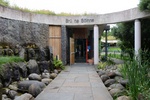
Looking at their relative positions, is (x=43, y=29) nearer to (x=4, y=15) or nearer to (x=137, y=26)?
(x=4, y=15)

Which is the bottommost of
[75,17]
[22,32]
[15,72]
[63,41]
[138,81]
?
[15,72]

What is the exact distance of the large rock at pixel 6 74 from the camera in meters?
7.19

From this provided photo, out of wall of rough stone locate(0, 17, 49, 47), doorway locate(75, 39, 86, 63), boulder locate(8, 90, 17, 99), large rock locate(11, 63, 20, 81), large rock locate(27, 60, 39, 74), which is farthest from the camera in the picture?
doorway locate(75, 39, 86, 63)

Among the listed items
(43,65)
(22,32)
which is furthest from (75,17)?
(43,65)

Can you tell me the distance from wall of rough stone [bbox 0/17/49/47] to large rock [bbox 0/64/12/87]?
2.98 m

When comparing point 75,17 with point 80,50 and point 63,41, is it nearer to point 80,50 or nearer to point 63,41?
point 63,41

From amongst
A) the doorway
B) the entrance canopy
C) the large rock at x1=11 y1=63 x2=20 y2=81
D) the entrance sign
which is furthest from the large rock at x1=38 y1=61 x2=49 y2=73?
the doorway

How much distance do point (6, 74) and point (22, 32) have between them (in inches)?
203

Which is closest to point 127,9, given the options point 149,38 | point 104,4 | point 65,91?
point 149,38

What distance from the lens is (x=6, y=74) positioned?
24.4 ft

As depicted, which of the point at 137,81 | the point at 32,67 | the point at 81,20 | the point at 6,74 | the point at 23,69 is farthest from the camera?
the point at 81,20

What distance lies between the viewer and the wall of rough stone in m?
10.7

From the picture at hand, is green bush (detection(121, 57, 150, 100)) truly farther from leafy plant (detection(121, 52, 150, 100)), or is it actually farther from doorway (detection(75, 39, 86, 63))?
doorway (detection(75, 39, 86, 63))

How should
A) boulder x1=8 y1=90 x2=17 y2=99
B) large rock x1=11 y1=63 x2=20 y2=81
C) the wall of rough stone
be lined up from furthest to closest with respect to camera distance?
the wall of rough stone
large rock x1=11 y1=63 x2=20 y2=81
boulder x1=8 y1=90 x2=17 y2=99
